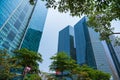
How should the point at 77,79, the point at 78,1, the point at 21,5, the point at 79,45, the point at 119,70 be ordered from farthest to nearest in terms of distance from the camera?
1. the point at 79,45
2. the point at 119,70
3. the point at 21,5
4. the point at 77,79
5. the point at 78,1

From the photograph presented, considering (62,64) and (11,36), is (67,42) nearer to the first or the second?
(11,36)

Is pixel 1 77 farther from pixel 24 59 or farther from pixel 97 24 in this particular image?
pixel 97 24

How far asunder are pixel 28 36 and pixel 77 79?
2243 inches

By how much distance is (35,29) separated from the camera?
8150 centimetres

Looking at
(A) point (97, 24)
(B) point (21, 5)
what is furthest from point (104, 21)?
(B) point (21, 5)

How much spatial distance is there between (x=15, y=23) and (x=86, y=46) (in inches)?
2572

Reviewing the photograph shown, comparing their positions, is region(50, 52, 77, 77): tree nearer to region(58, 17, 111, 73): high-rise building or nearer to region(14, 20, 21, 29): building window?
region(14, 20, 21, 29): building window

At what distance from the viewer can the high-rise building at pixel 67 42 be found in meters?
125

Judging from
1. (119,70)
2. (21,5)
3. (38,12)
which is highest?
(38,12)

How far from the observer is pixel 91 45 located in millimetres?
108938

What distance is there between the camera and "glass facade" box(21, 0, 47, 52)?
75000 millimetres

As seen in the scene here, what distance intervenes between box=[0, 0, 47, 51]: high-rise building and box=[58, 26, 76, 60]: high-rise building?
46.7 meters

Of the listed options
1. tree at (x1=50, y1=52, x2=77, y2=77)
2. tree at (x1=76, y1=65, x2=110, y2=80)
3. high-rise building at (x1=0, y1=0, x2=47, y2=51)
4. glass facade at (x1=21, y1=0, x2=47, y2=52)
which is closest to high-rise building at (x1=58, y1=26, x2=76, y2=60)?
glass facade at (x1=21, y1=0, x2=47, y2=52)

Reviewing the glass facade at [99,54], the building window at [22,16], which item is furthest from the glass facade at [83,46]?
the building window at [22,16]
